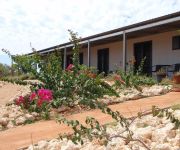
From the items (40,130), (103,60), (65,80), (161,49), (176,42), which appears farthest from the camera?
(103,60)

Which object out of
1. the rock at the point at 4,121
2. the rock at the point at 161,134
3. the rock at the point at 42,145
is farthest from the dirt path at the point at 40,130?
the rock at the point at 161,134

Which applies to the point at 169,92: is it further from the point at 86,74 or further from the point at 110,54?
the point at 110,54

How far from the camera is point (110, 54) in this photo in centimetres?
2219

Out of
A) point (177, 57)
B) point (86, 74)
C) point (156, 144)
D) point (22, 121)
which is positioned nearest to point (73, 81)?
point (86, 74)

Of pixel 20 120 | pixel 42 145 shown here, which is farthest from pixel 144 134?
pixel 20 120

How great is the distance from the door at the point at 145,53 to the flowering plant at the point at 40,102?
35.0 ft

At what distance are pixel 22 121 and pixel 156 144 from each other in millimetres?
3728

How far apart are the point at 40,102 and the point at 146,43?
1251 cm

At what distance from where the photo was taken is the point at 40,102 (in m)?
7.29

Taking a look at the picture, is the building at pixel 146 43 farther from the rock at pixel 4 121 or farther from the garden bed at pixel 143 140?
the garden bed at pixel 143 140

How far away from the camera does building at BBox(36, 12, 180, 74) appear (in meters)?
16.0

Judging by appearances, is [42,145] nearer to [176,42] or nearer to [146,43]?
[176,42]

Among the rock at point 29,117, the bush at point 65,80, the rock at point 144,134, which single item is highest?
the bush at point 65,80

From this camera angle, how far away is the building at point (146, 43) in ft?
52.4
